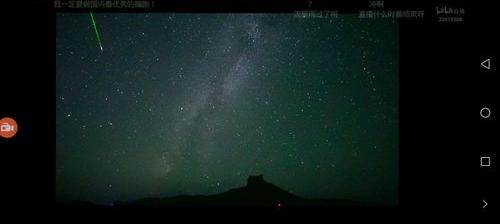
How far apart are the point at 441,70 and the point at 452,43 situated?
0.23m

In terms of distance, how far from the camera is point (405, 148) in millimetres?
3885

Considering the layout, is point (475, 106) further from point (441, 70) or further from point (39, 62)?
point (39, 62)

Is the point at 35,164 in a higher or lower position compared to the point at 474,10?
lower

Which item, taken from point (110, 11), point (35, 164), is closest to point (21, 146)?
point (35, 164)

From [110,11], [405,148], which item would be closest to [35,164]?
[110,11]

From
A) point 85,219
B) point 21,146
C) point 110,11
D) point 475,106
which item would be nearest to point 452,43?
point 475,106

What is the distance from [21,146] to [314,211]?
7.80ft

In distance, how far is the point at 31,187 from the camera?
12.6ft

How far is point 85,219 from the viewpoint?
3.82 m

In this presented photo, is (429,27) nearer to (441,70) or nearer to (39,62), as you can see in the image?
(441,70)

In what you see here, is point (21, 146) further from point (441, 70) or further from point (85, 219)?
point (441, 70)

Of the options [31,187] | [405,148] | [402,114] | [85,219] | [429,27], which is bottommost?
[85,219]

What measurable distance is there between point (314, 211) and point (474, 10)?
203cm

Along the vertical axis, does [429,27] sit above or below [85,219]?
above
